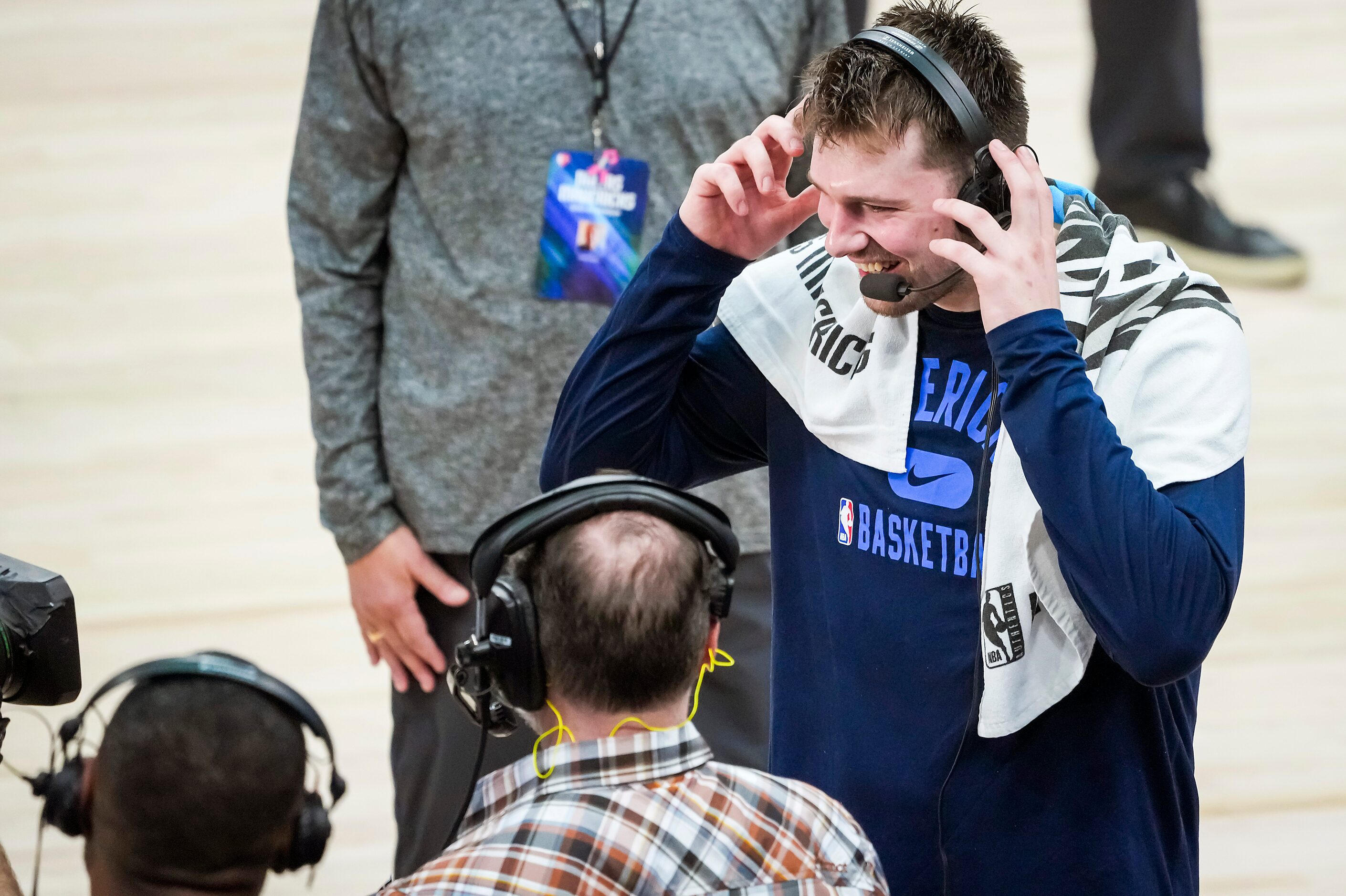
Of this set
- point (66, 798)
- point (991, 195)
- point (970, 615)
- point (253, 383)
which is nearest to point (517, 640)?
point (66, 798)

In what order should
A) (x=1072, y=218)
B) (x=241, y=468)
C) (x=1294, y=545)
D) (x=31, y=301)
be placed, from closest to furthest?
(x=1072, y=218)
(x=1294, y=545)
(x=241, y=468)
(x=31, y=301)

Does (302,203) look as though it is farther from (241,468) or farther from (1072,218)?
(241,468)

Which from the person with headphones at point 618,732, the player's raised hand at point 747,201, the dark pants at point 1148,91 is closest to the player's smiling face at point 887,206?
the player's raised hand at point 747,201

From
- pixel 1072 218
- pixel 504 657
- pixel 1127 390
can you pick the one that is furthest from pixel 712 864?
pixel 1072 218

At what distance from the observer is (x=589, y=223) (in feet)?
7.41

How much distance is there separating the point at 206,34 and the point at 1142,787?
5663mm

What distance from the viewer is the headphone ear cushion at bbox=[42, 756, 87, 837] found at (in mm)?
1277

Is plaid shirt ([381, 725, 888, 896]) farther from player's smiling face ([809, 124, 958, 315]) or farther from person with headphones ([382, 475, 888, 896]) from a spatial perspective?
player's smiling face ([809, 124, 958, 315])

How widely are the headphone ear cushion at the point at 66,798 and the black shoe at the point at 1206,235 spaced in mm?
4197

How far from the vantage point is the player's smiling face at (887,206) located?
5.06ft

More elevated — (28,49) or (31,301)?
(28,49)

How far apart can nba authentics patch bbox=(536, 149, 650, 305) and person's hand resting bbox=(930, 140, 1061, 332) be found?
0.82 meters

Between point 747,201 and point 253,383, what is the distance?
123 inches

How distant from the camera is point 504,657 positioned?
134 cm
